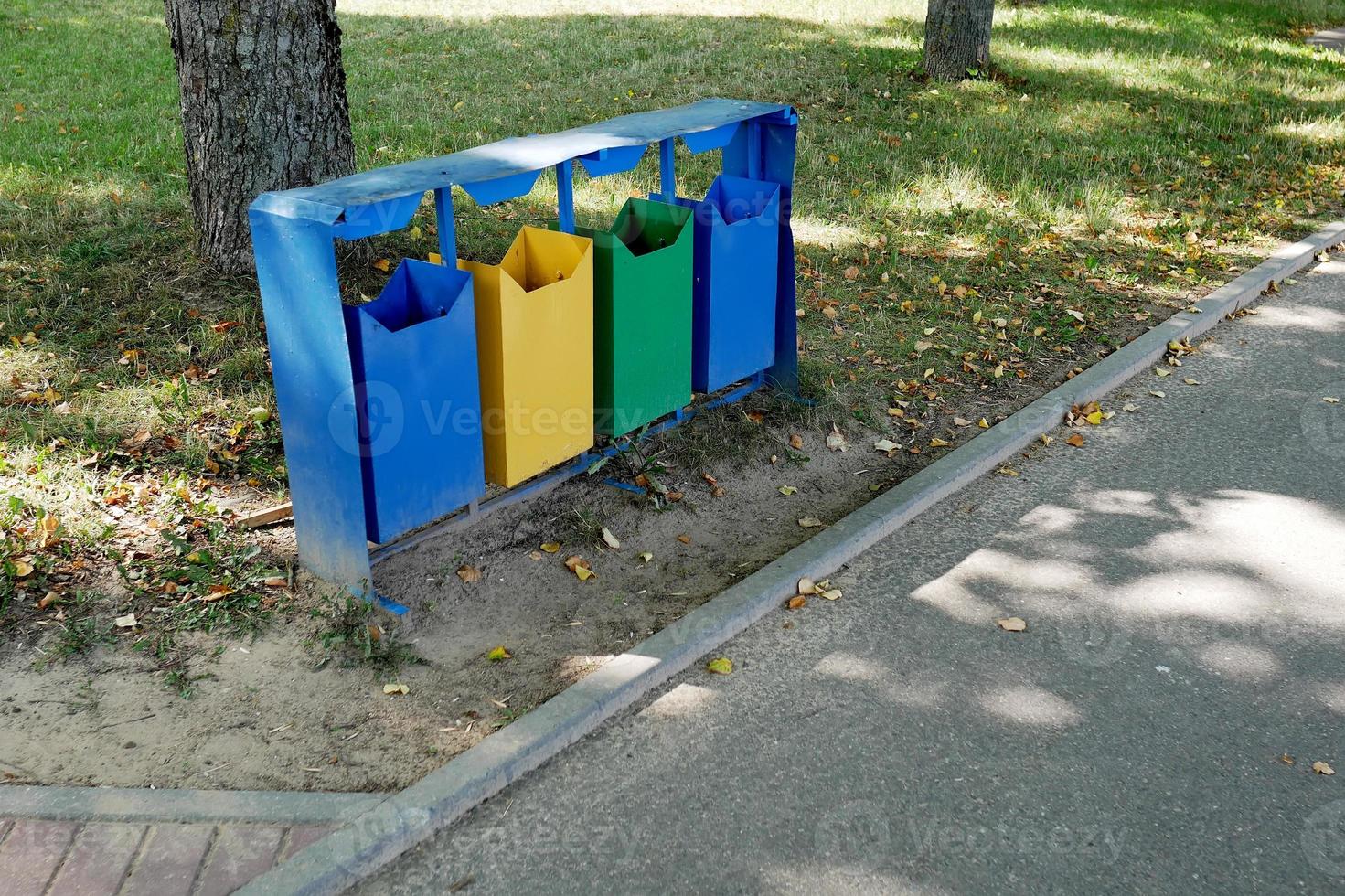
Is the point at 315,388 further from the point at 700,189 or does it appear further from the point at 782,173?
the point at 700,189

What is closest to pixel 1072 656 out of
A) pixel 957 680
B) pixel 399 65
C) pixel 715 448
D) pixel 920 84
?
pixel 957 680

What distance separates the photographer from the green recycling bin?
4176mm

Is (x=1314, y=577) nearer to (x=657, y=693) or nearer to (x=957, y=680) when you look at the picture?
(x=957, y=680)

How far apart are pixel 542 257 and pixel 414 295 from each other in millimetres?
538

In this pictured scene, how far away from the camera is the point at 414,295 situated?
12.5ft

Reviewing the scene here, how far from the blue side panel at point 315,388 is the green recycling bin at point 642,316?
113 centimetres

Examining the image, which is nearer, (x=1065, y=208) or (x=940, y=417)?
(x=940, y=417)

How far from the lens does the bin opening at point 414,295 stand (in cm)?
365

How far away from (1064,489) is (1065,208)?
4.09 metres

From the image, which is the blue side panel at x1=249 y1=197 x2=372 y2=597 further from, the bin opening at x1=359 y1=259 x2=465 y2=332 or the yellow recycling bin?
the yellow recycling bin

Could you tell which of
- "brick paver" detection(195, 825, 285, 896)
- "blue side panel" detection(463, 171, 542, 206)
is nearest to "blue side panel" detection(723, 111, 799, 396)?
"blue side panel" detection(463, 171, 542, 206)

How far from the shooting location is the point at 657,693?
3.48m
